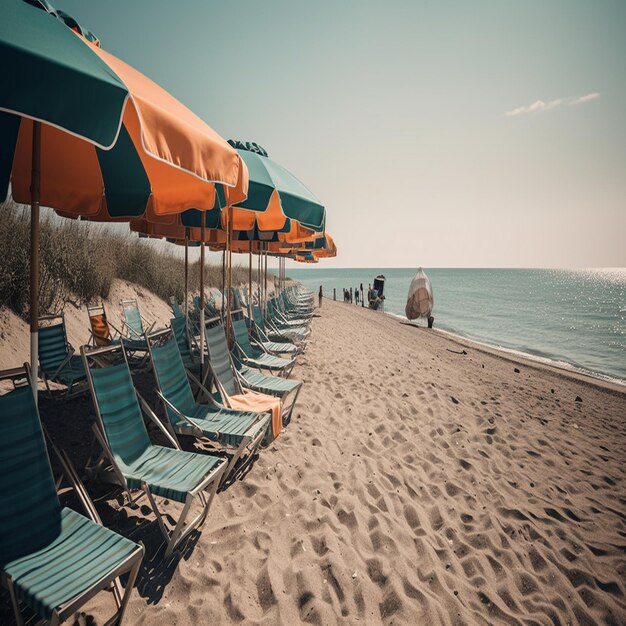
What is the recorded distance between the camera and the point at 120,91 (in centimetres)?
137

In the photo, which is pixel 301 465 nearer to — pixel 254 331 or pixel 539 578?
pixel 539 578

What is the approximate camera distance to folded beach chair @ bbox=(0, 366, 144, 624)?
1549 mm

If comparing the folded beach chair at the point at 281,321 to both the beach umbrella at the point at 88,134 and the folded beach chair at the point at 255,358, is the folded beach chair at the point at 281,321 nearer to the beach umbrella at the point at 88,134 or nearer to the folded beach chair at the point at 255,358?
the folded beach chair at the point at 255,358

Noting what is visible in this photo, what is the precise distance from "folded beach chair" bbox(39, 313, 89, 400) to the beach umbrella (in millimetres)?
2185

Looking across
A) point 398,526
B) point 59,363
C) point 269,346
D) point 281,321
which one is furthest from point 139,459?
point 281,321

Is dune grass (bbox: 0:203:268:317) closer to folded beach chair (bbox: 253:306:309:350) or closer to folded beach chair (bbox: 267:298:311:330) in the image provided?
folded beach chair (bbox: 253:306:309:350)

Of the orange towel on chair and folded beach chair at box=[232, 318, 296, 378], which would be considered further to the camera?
folded beach chair at box=[232, 318, 296, 378]

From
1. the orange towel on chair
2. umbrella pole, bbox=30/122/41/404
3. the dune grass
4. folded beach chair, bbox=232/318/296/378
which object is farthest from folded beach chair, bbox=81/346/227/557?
the dune grass

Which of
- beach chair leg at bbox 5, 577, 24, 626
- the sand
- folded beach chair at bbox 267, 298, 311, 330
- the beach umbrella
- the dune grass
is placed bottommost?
the sand

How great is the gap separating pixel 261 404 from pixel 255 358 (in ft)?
6.48

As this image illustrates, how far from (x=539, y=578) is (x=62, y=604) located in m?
2.96

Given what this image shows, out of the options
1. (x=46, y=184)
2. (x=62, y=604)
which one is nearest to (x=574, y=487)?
(x=62, y=604)

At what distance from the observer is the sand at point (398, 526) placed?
2135 millimetres

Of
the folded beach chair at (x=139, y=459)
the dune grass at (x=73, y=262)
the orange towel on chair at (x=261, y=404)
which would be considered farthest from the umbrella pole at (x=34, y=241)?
the dune grass at (x=73, y=262)
